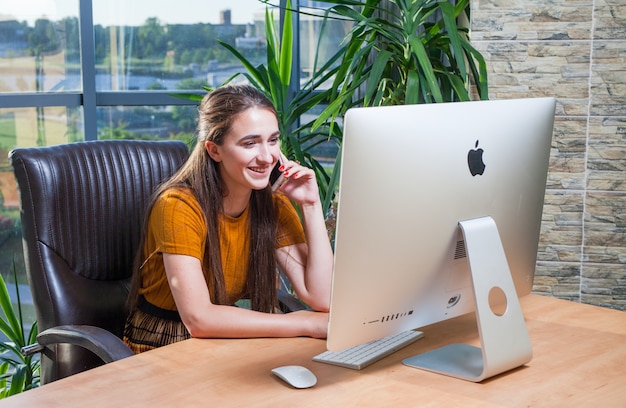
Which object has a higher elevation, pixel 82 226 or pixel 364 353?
pixel 82 226

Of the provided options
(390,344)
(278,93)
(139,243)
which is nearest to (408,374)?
(390,344)

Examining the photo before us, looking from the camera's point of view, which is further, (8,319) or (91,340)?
(8,319)

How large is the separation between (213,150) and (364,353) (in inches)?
26.7

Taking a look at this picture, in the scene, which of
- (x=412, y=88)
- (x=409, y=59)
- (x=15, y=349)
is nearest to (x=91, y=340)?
(x=15, y=349)

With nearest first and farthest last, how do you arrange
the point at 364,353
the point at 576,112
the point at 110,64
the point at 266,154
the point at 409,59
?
1. the point at 364,353
2. the point at 266,154
3. the point at 576,112
4. the point at 409,59
5. the point at 110,64

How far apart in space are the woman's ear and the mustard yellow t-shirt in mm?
118

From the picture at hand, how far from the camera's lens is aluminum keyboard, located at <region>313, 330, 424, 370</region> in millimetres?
1628

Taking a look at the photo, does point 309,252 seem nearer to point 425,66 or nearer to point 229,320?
point 229,320

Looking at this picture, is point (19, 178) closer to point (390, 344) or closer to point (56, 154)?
point (56, 154)

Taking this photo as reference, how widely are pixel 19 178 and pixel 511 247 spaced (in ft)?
3.84

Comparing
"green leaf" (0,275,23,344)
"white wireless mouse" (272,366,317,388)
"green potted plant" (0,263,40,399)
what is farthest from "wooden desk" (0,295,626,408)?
"green leaf" (0,275,23,344)

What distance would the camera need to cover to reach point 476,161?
156cm

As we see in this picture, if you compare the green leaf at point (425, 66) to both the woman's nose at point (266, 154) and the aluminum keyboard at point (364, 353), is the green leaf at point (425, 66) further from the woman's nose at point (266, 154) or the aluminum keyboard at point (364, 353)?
the aluminum keyboard at point (364, 353)

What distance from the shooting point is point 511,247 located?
1.74 m
